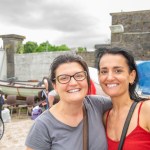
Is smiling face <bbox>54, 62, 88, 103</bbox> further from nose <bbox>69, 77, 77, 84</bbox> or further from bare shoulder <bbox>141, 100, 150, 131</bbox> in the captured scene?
bare shoulder <bbox>141, 100, 150, 131</bbox>

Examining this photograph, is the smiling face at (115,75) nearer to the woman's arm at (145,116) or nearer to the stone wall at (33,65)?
the woman's arm at (145,116)

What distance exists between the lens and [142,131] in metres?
2.09

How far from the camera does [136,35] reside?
9164 mm

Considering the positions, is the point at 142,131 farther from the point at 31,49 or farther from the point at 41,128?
the point at 31,49

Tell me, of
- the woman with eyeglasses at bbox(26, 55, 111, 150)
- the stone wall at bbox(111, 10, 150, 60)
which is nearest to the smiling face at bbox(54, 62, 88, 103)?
the woman with eyeglasses at bbox(26, 55, 111, 150)

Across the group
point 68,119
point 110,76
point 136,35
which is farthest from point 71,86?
point 136,35

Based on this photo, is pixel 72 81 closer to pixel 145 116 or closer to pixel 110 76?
pixel 110 76

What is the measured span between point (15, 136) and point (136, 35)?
14.9 feet

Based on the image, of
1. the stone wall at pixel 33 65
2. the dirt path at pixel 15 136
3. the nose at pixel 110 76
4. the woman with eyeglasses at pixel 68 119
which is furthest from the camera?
the stone wall at pixel 33 65

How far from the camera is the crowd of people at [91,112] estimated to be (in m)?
2.08

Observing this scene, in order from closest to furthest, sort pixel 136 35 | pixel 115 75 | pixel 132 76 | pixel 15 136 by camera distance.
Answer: pixel 115 75, pixel 132 76, pixel 15 136, pixel 136 35

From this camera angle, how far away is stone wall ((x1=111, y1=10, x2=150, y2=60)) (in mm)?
9055

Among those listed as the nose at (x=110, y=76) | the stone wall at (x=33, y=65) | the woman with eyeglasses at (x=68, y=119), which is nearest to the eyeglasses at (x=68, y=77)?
the woman with eyeglasses at (x=68, y=119)

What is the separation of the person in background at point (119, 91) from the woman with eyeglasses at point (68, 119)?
0.39 ft
